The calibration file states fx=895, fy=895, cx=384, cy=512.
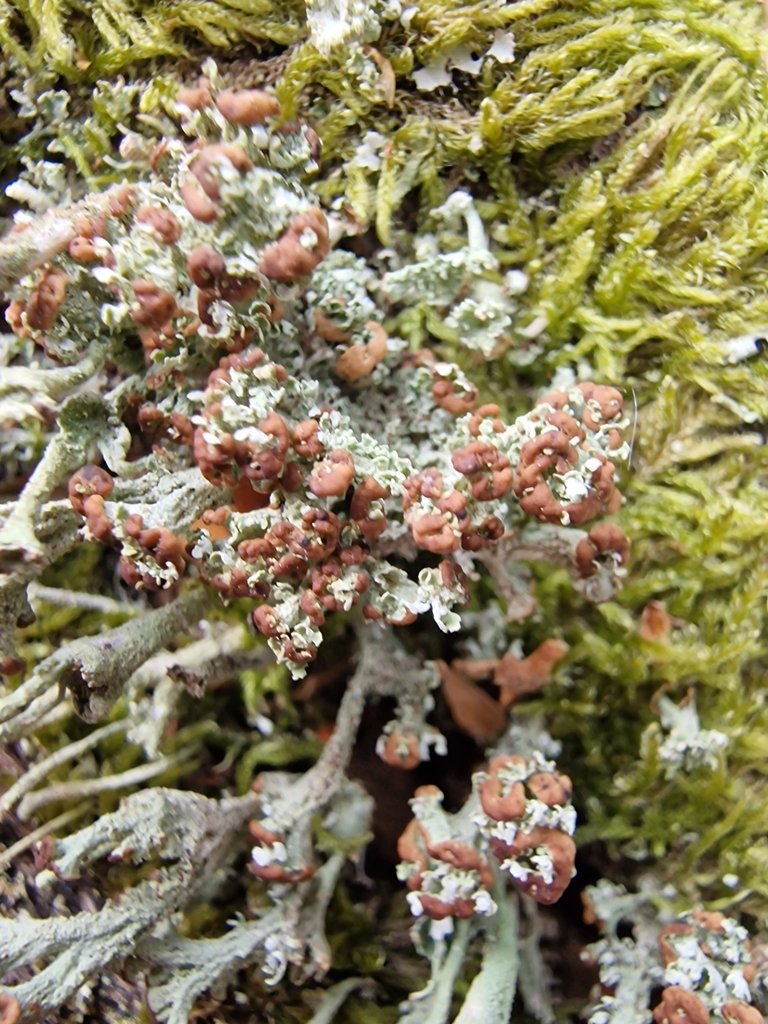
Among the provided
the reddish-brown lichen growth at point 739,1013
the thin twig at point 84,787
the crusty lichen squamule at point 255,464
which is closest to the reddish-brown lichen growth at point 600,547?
the crusty lichen squamule at point 255,464

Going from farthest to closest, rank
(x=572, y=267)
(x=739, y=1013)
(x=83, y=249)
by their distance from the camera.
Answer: (x=572, y=267) < (x=739, y=1013) < (x=83, y=249)

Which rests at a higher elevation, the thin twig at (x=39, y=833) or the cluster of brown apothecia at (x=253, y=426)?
the cluster of brown apothecia at (x=253, y=426)

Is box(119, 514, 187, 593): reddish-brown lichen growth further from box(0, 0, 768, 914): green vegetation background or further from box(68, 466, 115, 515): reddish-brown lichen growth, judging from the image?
box(0, 0, 768, 914): green vegetation background

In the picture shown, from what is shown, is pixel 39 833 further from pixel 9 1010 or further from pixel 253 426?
pixel 253 426

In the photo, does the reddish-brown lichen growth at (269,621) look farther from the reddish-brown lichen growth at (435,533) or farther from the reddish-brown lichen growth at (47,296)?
the reddish-brown lichen growth at (47,296)

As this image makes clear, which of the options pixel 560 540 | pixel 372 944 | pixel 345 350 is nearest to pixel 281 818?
pixel 372 944

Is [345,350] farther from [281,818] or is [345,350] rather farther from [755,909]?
[755,909]

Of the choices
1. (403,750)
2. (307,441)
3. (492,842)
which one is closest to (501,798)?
(492,842)
